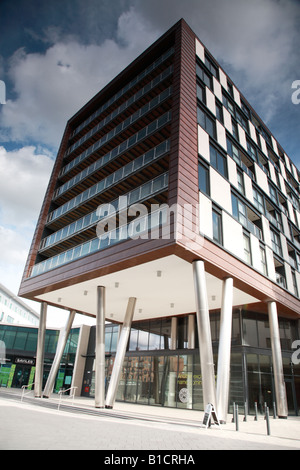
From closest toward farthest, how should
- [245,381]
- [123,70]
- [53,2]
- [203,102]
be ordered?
[53,2] < [245,381] < [203,102] < [123,70]

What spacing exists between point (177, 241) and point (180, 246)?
335 mm

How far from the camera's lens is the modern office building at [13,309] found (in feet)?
193

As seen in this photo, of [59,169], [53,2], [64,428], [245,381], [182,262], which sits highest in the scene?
[59,169]

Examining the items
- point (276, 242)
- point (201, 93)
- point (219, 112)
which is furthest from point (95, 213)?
point (276, 242)

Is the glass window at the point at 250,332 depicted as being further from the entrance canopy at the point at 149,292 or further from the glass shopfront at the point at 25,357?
the glass shopfront at the point at 25,357

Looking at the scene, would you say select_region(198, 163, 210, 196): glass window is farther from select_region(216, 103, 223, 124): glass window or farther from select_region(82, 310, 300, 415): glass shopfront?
select_region(82, 310, 300, 415): glass shopfront

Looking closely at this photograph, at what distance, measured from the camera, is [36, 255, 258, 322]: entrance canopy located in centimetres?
1623

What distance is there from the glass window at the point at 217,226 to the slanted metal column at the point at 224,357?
7.59 feet

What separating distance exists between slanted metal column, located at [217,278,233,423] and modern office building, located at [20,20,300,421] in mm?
64

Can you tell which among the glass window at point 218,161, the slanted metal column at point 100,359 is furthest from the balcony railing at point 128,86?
the slanted metal column at point 100,359
